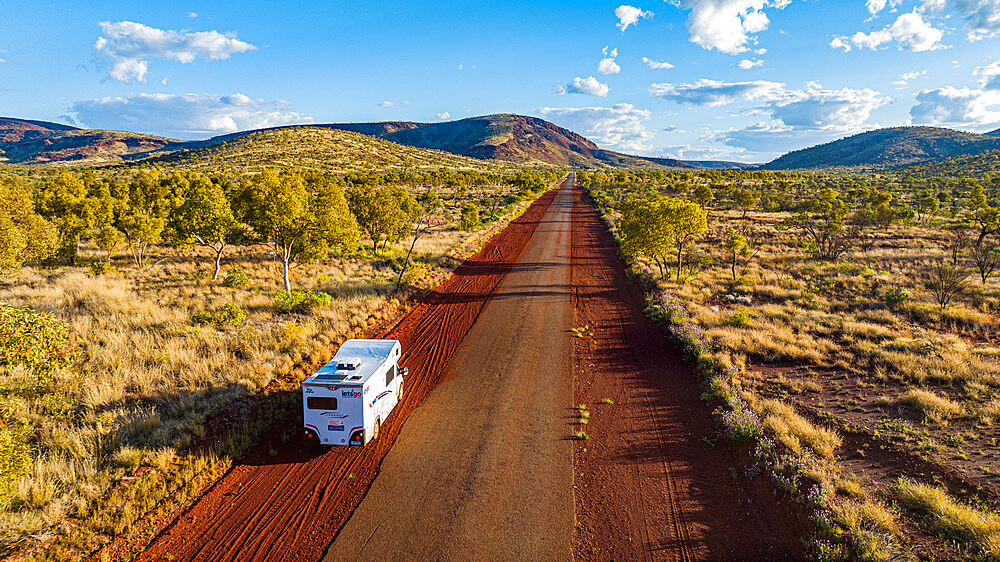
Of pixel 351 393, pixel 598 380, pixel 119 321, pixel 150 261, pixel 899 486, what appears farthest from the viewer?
pixel 150 261

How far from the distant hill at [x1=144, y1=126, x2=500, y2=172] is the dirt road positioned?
102m

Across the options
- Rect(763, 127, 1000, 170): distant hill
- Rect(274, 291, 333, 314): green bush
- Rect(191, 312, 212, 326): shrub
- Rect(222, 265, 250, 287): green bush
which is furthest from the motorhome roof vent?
Rect(763, 127, 1000, 170): distant hill

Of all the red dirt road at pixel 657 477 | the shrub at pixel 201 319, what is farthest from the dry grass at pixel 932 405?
the shrub at pixel 201 319

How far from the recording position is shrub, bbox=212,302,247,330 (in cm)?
1747

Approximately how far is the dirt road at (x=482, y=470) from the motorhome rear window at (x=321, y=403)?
6.70ft

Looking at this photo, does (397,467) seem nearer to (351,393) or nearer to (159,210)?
(351,393)

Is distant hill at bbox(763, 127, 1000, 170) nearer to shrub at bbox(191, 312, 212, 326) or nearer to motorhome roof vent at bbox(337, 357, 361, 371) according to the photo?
motorhome roof vent at bbox(337, 357, 361, 371)

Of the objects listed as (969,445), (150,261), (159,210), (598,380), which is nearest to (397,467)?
(598,380)

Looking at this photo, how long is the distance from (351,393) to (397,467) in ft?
7.31

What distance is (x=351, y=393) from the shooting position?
32.8 feet

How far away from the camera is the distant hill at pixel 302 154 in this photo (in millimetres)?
106875

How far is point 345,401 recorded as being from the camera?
1012cm

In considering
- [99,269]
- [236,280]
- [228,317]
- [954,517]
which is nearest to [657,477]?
[954,517]

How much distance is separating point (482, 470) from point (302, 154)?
5425 inches
